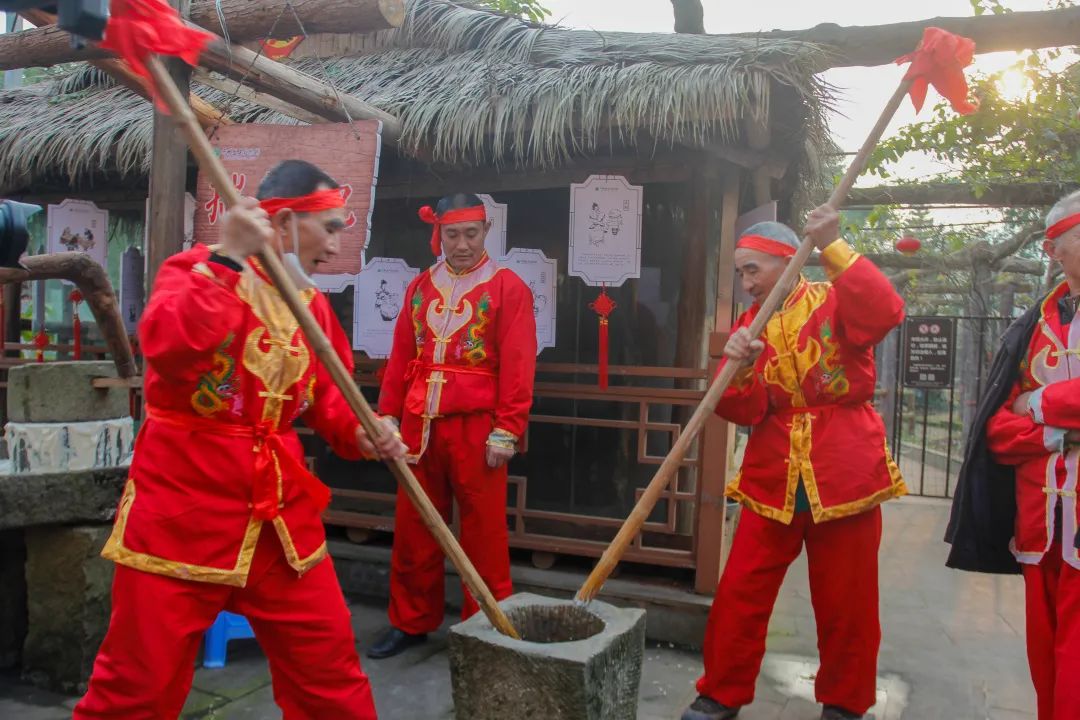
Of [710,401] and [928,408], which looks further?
[928,408]

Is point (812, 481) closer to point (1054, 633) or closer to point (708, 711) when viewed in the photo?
point (1054, 633)

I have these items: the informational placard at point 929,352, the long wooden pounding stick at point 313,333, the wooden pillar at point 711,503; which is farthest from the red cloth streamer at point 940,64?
the informational placard at point 929,352

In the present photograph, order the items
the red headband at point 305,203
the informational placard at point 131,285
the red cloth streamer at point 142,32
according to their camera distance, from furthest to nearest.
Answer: the informational placard at point 131,285
the red headband at point 305,203
the red cloth streamer at point 142,32

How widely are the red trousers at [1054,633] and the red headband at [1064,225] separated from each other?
94cm

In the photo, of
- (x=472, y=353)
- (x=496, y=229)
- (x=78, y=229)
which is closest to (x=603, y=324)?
(x=496, y=229)

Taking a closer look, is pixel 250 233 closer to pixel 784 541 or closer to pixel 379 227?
pixel 784 541

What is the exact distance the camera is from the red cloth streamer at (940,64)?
8.27 ft

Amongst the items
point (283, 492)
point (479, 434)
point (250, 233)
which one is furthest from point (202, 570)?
point (479, 434)

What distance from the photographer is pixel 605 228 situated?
4.25 m

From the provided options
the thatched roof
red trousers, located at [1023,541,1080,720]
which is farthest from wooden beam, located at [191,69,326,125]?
red trousers, located at [1023,541,1080,720]

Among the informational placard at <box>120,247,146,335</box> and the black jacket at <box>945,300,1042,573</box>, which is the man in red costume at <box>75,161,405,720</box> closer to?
the black jacket at <box>945,300,1042,573</box>

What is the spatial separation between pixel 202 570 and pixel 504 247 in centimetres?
279

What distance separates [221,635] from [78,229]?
3.52m

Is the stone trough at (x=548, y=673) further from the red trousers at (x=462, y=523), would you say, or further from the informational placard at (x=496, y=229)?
the informational placard at (x=496, y=229)
